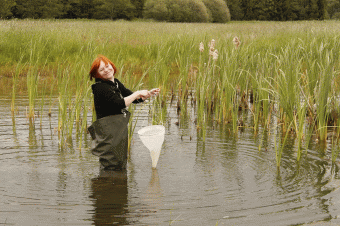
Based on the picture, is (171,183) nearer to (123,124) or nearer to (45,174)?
(123,124)

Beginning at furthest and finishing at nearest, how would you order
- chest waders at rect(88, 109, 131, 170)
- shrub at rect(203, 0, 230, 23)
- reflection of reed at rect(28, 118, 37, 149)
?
shrub at rect(203, 0, 230, 23) → reflection of reed at rect(28, 118, 37, 149) → chest waders at rect(88, 109, 131, 170)

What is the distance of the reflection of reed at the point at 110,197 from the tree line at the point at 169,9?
2728 centimetres

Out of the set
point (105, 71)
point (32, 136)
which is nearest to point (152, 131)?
point (105, 71)

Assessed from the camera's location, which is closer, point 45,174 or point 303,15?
point 45,174

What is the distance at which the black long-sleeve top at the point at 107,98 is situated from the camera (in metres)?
3.67

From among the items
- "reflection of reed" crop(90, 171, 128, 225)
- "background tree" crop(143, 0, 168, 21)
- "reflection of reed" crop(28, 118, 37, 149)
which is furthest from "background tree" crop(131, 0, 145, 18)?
"reflection of reed" crop(90, 171, 128, 225)

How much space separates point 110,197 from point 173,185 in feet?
1.83

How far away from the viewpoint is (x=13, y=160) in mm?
4410

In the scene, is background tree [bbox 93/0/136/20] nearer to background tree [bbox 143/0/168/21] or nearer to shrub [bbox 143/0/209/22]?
background tree [bbox 143/0/168/21]

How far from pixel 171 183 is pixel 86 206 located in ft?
2.71

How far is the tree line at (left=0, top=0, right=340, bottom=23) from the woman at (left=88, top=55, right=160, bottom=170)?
27155 mm

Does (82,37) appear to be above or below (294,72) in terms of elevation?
above

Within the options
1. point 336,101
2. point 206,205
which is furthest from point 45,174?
point 336,101

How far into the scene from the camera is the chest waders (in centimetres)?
378
